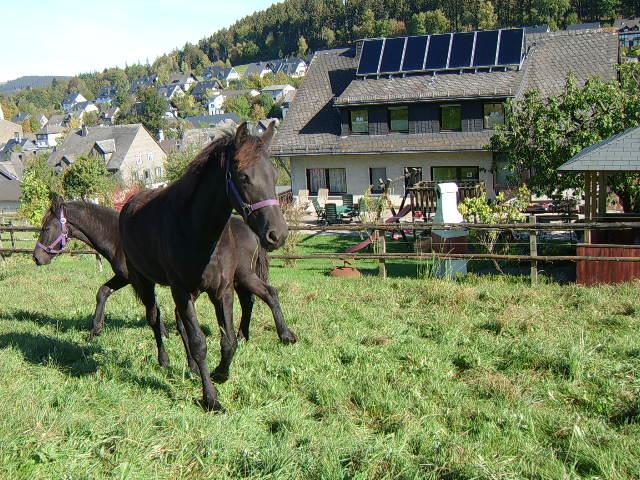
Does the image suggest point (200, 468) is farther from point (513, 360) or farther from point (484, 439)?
point (513, 360)

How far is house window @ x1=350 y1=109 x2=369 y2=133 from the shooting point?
32.4 m

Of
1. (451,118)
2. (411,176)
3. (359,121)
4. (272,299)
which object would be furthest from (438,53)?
(272,299)

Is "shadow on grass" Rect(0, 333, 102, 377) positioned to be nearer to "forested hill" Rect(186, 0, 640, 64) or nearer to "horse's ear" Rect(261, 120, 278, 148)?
"horse's ear" Rect(261, 120, 278, 148)

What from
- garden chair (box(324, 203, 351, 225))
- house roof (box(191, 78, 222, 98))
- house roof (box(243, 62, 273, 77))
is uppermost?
house roof (box(243, 62, 273, 77))

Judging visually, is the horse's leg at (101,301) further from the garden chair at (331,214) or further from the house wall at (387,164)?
the house wall at (387,164)

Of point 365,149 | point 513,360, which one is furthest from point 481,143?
point 513,360

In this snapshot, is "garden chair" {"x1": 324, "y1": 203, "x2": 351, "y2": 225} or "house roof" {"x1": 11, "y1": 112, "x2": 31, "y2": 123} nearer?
"garden chair" {"x1": 324, "y1": 203, "x2": 351, "y2": 225}

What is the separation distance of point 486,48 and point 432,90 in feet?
12.0

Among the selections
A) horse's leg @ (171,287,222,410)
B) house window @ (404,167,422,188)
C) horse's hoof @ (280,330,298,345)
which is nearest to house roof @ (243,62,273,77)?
house window @ (404,167,422,188)

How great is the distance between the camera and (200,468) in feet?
13.7

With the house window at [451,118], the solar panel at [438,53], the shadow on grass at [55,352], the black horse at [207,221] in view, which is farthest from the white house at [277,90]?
the black horse at [207,221]

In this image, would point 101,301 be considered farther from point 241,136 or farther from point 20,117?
point 20,117

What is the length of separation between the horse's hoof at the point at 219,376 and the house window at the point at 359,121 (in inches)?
1093

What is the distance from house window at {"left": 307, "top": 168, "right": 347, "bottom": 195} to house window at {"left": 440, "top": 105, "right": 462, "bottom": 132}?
5.52m
